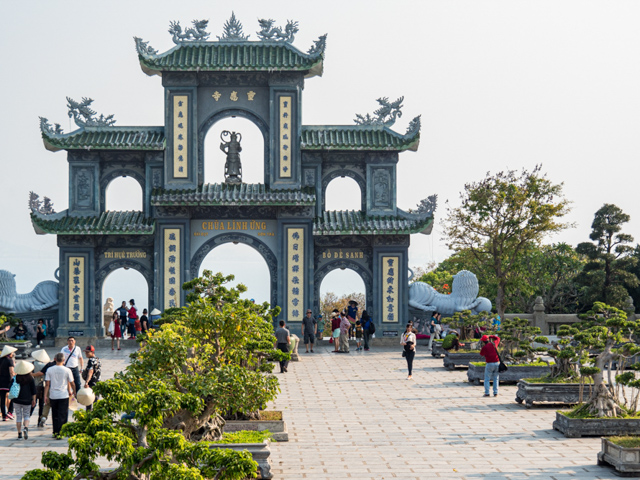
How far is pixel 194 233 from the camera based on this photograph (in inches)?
1296

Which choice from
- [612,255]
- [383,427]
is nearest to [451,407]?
[383,427]

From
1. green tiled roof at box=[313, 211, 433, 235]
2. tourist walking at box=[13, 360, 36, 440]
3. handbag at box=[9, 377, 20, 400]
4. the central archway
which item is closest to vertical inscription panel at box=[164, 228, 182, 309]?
the central archway

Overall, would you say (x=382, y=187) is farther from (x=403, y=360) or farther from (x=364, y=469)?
(x=364, y=469)

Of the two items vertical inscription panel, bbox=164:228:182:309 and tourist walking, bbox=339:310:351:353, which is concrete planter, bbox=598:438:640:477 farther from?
vertical inscription panel, bbox=164:228:182:309

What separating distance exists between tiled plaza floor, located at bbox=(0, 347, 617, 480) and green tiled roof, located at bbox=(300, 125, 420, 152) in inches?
486

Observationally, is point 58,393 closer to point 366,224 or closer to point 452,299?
point 366,224

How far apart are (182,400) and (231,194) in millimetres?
22493

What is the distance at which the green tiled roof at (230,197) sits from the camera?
104 feet

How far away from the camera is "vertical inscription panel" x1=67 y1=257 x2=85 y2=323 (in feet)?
107

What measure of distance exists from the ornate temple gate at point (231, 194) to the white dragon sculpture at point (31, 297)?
868mm

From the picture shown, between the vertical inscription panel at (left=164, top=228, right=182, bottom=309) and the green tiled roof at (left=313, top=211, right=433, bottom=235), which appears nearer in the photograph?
the vertical inscription panel at (left=164, top=228, right=182, bottom=309)

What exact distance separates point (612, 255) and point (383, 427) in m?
27.0

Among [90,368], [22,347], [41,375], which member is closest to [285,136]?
[22,347]

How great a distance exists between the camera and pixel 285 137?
32.8 meters
